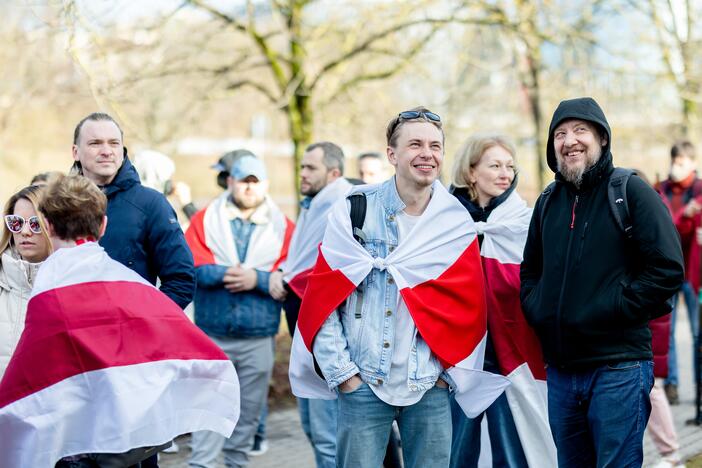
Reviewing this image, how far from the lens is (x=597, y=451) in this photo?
14.5 ft

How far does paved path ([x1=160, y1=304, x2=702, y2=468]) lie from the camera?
23.6 feet

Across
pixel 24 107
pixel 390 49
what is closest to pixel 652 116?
pixel 390 49

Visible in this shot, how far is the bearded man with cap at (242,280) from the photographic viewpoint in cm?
657

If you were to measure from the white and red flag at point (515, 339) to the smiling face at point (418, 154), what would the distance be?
1.06 m

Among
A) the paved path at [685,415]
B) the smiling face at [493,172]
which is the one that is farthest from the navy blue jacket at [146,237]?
the paved path at [685,415]

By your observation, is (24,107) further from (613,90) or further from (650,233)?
(650,233)

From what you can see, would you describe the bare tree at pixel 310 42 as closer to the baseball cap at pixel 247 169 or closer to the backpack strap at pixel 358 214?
the baseball cap at pixel 247 169

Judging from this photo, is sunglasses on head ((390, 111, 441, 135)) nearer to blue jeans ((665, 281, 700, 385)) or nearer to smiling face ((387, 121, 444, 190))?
smiling face ((387, 121, 444, 190))

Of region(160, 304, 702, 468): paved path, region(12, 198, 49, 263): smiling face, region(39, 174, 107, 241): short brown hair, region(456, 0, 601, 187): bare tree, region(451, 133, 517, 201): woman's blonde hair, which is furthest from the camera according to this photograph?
region(456, 0, 601, 187): bare tree

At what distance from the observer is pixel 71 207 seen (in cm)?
383

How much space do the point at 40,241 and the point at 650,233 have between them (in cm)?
305

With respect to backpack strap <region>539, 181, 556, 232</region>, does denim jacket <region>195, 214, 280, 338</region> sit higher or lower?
lower

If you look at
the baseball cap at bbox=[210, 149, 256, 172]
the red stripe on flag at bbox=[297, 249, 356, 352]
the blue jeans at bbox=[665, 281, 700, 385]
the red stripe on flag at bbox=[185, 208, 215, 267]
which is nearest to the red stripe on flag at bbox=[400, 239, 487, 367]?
the red stripe on flag at bbox=[297, 249, 356, 352]

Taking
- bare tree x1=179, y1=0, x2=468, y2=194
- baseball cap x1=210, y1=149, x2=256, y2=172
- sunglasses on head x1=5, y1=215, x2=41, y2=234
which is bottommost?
sunglasses on head x1=5, y1=215, x2=41, y2=234
